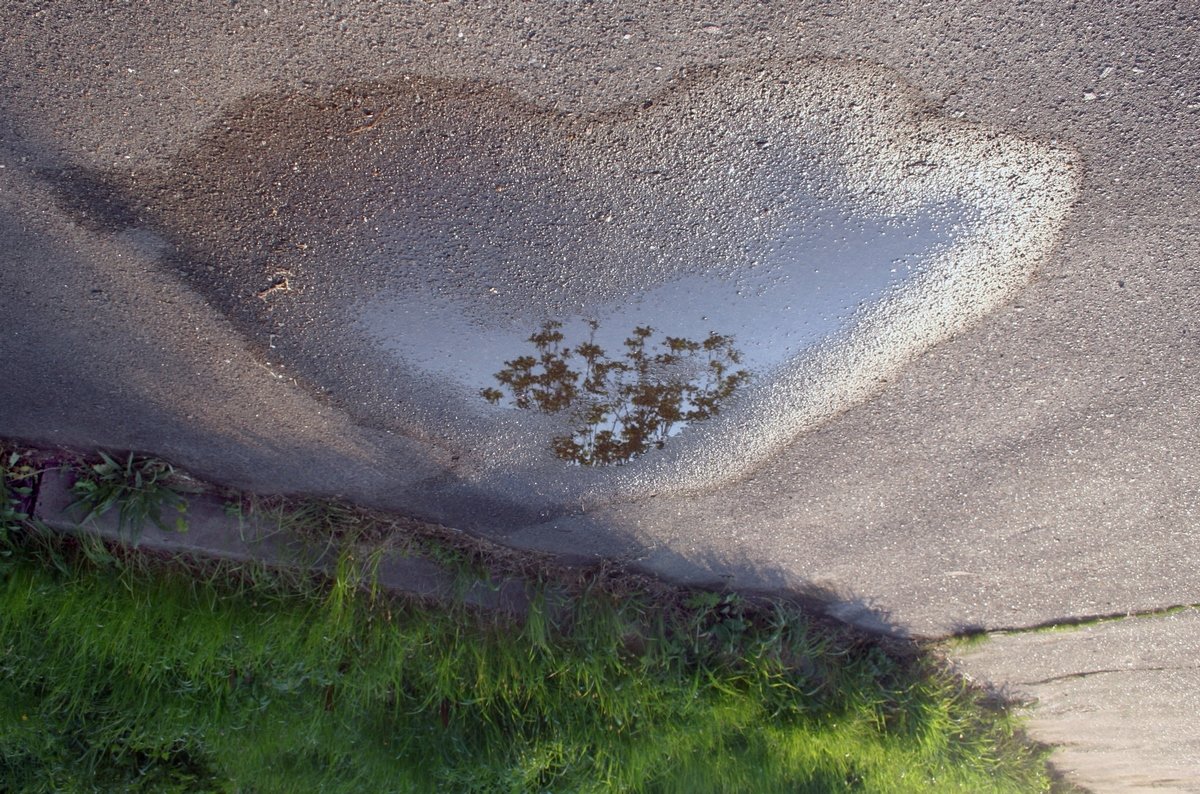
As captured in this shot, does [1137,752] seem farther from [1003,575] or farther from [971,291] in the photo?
[971,291]

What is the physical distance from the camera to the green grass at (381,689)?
102 inches

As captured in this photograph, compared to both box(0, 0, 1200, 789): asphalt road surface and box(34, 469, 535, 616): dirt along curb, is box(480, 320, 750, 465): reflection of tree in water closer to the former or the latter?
box(0, 0, 1200, 789): asphalt road surface

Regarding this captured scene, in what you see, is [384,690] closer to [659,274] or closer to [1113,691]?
[659,274]

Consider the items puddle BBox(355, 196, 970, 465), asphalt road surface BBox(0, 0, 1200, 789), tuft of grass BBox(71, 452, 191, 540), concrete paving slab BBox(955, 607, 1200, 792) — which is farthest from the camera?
concrete paving slab BBox(955, 607, 1200, 792)

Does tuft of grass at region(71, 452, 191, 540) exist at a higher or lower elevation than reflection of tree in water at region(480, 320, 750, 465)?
lower

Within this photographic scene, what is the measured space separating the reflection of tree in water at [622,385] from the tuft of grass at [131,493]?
1.35 meters

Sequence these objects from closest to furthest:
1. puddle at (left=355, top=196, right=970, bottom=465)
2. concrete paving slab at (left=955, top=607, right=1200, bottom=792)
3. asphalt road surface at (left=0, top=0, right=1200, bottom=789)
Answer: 1. asphalt road surface at (left=0, top=0, right=1200, bottom=789)
2. puddle at (left=355, top=196, right=970, bottom=465)
3. concrete paving slab at (left=955, top=607, right=1200, bottom=792)

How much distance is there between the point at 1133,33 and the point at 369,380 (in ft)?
9.63

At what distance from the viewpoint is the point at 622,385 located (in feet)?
8.68

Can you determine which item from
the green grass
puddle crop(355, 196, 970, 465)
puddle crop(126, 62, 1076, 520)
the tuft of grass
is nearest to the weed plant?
the green grass

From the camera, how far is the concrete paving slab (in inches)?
122

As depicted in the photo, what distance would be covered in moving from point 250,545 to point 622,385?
5.49ft

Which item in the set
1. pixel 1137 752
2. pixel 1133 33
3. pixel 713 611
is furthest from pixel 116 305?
pixel 1137 752

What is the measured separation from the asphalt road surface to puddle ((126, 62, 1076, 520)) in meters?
0.01
